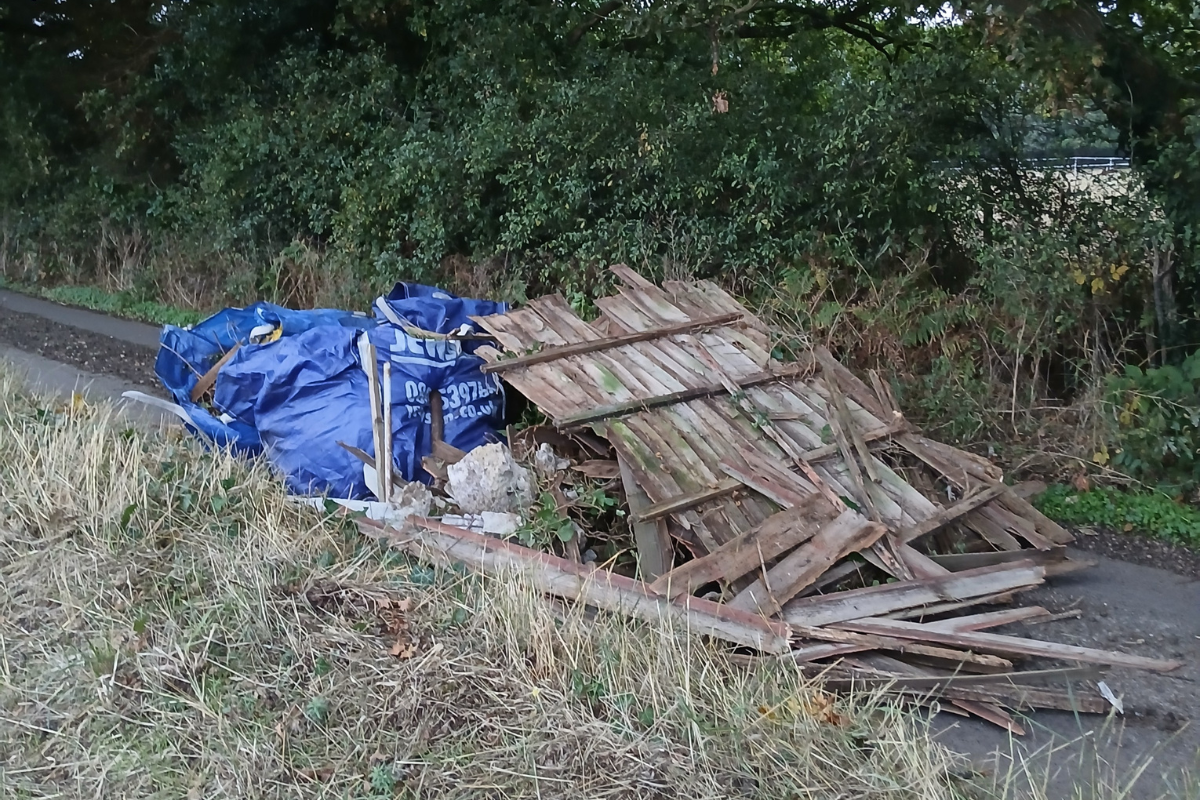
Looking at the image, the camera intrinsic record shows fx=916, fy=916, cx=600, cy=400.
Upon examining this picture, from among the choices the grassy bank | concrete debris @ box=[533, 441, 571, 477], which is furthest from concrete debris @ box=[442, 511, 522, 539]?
the grassy bank

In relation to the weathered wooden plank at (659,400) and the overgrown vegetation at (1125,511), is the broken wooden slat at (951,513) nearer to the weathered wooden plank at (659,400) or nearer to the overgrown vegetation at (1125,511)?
the overgrown vegetation at (1125,511)

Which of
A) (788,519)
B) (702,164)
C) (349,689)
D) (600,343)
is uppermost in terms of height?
(702,164)

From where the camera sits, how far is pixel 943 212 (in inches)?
286

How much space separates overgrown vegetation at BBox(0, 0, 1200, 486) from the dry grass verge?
3847 millimetres

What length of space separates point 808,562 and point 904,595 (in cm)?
44

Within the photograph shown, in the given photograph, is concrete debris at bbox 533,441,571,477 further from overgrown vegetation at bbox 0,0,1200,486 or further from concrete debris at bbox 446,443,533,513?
overgrown vegetation at bbox 0,0,1200,486

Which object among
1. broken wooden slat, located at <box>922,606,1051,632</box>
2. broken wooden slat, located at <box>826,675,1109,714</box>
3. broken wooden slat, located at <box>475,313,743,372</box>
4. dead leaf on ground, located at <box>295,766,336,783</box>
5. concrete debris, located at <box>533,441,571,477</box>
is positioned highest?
broken wooden slat, located at <box>475,313,743,372</box>

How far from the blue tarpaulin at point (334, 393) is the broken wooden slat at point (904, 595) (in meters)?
2.61

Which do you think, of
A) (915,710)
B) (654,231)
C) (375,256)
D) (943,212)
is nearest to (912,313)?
(943,212)

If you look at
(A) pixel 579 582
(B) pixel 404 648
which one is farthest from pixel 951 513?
(B) pixel 404 648

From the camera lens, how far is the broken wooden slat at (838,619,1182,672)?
12.8 ft

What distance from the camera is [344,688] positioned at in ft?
11.3

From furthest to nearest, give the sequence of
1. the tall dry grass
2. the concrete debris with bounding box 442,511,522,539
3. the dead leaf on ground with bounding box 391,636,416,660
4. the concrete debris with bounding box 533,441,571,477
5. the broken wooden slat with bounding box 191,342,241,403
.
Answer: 1. the broken wooden slat with bounding box 191,342,241,403
2. the concrete debris with bounding box 533,441,571,477
3. the concrete debris with bounding box 442,511,522,539
4. the dead leaf on ground with bounding box 391,636,416,660
5. the tall dry grass

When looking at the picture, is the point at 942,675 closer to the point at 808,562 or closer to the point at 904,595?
the point at 904,595
